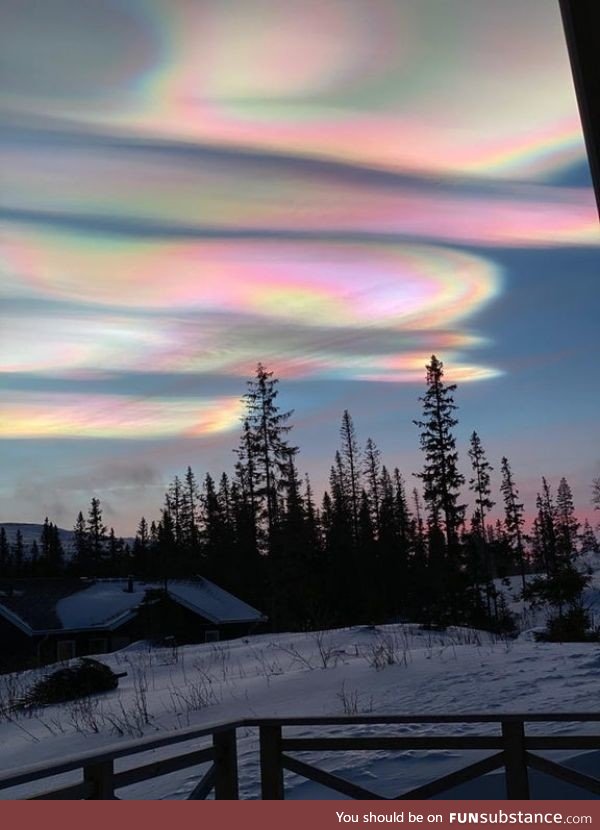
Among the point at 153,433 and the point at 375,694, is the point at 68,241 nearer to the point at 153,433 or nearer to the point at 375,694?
the point at 375,694

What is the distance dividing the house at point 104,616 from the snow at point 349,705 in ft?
61.4

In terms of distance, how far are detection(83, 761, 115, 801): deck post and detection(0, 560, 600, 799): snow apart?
68.6 inches

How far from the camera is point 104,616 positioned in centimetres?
3272

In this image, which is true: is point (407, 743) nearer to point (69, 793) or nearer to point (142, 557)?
point (69, 793)

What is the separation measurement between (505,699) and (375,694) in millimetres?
1632

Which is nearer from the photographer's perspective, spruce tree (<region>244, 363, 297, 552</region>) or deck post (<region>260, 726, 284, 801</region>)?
deck post (<region>260, 726, 284, 801</region>)

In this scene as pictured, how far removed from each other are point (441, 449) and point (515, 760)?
3318 cm

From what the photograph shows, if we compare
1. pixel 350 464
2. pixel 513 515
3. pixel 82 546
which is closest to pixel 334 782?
pixel 350 464

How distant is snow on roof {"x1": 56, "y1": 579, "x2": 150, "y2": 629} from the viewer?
3219 cm

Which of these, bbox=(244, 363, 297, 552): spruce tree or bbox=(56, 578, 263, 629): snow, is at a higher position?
bbox=(244, 363, 297, 552): spruce tree

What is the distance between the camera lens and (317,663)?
12984 millimetres

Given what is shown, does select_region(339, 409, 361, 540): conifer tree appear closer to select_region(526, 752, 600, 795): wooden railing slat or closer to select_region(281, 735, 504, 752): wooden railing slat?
select_region(281, 735, 504, 752): wooden railing slat

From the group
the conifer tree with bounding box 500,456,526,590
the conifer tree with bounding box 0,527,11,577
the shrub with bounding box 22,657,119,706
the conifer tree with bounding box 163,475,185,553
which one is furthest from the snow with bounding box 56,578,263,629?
the conifer tree with bounding box 500,456,526,590

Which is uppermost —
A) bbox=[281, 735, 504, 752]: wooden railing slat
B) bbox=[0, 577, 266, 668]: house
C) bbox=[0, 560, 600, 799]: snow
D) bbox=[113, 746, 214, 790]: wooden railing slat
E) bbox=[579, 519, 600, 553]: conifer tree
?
bbox=[579, 519, 600, 553]: conifer tree
